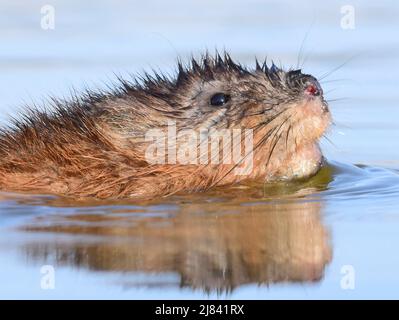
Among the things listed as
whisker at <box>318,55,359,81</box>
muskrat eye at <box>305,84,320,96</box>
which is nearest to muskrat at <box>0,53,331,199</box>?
muskrat eye at <box>305,84,320,96</box>

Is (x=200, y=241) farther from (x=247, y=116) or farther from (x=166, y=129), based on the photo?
(x=247, y=116)

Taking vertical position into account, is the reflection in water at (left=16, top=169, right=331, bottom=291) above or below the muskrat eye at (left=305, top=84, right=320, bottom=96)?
below

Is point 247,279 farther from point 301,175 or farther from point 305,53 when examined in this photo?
point 305,53

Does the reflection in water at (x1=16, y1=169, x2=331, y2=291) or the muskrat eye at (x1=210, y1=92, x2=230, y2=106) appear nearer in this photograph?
the reflection in water at (x1=16, y1=169, x2=331, y2=291)

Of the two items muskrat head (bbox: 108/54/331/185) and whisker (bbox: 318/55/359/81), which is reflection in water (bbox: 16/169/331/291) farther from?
whisker (bbox: 318/55/359/81)

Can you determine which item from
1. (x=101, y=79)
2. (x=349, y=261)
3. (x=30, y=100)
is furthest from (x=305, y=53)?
(x=349, y=261)

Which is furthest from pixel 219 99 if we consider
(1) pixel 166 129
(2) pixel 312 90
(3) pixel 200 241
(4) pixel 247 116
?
(3) pixel 200 241
